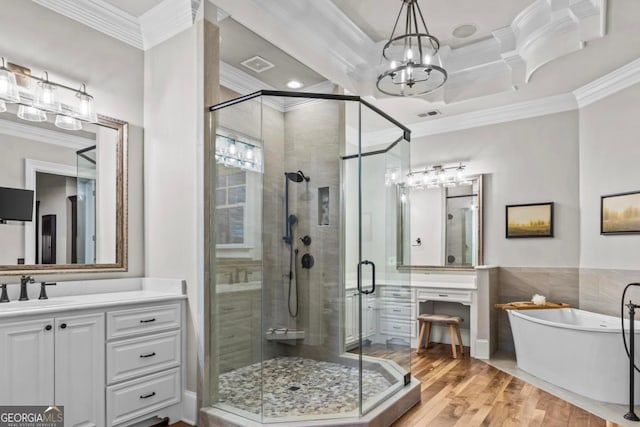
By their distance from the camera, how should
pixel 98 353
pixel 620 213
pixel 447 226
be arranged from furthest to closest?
pixel 447 226 < pixel 620 213 < pixel 98 353

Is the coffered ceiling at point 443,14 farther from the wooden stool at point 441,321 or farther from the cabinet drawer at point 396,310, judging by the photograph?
the wooden stool at point 441,321

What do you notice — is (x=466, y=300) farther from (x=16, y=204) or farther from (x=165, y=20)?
(x=16, y=204)

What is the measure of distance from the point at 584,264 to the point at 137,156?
14.9 feet

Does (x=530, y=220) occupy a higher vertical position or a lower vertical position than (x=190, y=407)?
higher

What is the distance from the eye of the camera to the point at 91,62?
9.70 ft

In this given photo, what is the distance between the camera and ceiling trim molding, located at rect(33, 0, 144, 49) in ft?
9.17

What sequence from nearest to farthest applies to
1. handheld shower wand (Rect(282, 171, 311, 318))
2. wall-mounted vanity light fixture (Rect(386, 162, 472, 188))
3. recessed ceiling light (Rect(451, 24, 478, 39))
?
handheld shower wand (Rect(282, 171, 311, 318))
recessed ceiling light (Rect(451, 24, 478, 39))
wall-mounted vanity light fixture (Rect(386, 162, 472, 188))

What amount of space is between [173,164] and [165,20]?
1085 millimetres

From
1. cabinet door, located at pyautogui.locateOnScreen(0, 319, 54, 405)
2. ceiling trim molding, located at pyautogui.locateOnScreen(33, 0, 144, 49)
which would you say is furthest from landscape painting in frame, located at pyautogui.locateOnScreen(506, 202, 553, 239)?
cabinet door, located at pyautogui.locateOnScreen(0, 319, 54, 405)

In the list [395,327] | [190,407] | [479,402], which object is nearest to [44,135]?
[190,407]

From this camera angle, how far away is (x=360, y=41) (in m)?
3.83

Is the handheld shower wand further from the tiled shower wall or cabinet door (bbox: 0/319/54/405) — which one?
cabinet door (bbox: 0/319/54/405)

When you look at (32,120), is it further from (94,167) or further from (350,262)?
(350,262)

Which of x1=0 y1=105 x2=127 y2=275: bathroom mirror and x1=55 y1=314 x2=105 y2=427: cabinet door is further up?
x1=0 y1=105 x2=127 y2=275: bathroom mirror
